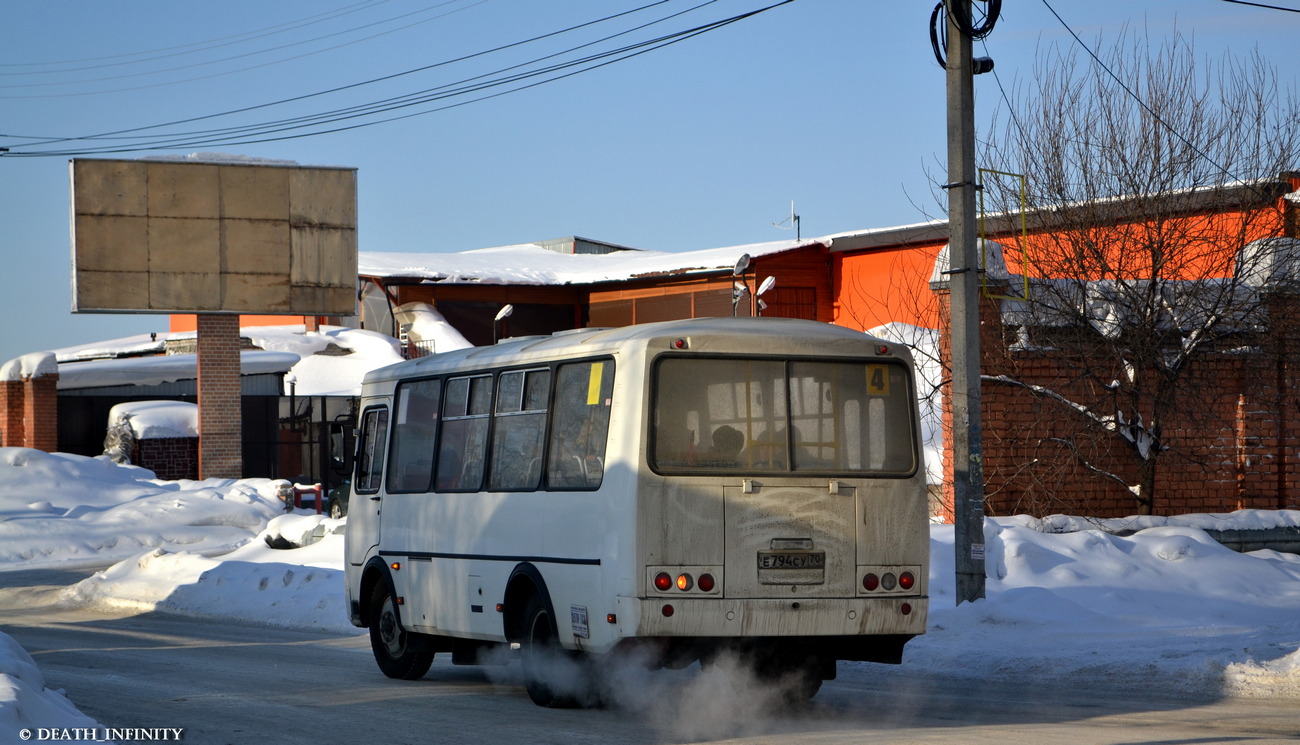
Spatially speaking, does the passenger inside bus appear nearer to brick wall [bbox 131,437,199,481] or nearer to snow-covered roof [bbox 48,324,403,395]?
brick wall [bbox 131,437,199,481]

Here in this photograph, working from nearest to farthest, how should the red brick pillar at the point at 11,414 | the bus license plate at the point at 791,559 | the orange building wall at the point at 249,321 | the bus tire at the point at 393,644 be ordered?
the bus license plate at the point at 791,559 → the bus tire at the point at 393,644 → the red brick pillar at the point at 11,414 → the orange building wall at the point at 249,321

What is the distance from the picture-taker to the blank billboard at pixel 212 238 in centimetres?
3638

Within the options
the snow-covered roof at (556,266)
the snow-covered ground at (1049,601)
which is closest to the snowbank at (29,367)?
the snow-covered roof at (556,266)

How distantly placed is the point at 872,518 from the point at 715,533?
1143 millimetres

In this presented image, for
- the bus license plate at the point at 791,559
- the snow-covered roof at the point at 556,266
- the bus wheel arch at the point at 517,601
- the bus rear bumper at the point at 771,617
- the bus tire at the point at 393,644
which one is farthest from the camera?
the snow-covered roof at the point at 556,266

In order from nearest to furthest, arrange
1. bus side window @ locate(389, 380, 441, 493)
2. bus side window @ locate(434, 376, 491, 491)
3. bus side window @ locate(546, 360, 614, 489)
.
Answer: bus side window @ locate(546, 360, 614, 489) < bus side window @ locate(434, 376, 491, 491) < bus side window @ locate(389, 380, 441, 493)

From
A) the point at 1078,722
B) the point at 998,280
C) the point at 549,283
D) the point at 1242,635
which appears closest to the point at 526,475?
the point at 1078,722

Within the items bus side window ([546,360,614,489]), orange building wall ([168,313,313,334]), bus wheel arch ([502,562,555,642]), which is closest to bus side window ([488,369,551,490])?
bus side window ([546,360,614,489])

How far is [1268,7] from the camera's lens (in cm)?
1712

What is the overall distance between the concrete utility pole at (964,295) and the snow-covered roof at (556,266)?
33188 millimetres

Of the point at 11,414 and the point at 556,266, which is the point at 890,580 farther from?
the point at 556,266

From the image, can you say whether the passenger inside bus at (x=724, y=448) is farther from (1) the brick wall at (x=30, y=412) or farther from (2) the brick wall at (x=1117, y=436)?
(1) the brick wall at (x=30, y=412)

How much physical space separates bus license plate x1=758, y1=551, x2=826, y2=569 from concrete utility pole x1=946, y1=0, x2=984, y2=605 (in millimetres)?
4360

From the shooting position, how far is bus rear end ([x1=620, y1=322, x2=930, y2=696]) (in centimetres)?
938
